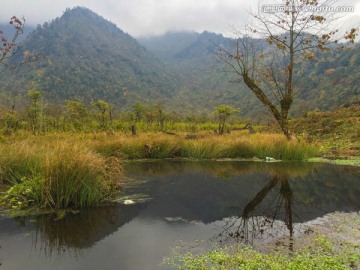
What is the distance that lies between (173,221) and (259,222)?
1.39m

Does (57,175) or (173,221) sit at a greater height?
(57,175)

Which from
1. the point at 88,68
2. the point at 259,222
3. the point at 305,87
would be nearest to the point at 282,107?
the point at 259,222

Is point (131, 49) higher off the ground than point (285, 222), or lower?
higher

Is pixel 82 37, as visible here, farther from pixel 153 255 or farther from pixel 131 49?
pixel 153 255

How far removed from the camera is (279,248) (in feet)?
13.9

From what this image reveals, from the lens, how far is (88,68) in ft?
429

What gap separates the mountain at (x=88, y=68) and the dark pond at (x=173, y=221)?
86.4 metres

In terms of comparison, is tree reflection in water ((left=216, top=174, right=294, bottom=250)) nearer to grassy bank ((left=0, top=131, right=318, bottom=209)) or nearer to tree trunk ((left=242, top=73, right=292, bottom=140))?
grassy bank ((left=0, top=131, right=318, bottom=209))

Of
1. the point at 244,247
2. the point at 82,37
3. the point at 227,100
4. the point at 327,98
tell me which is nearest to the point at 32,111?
the point at 244,247

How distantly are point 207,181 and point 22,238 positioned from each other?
15.8 feet

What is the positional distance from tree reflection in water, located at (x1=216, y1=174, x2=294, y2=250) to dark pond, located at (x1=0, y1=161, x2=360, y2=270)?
1 cm

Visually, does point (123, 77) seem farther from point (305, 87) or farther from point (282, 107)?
point (282, 107)

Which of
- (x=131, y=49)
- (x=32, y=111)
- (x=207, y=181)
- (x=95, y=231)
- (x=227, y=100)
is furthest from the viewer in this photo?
(x=131, y=49)

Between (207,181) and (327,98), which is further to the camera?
(327,98)
